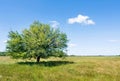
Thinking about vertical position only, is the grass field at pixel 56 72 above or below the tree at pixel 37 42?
below

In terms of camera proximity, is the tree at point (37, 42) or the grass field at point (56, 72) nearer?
the grass field at point (56, 72)

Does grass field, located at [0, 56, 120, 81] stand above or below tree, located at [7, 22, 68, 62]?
below

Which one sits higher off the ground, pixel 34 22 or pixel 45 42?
pixel 34 22

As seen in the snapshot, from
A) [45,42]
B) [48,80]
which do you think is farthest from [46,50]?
[48,80]

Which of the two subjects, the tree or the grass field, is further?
the tree

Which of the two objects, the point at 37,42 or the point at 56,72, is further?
the point at 37,42

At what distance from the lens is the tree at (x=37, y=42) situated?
39.2 m

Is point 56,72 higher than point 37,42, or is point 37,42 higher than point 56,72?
point 37,42

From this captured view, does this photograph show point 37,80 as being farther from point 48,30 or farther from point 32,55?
point 48,30

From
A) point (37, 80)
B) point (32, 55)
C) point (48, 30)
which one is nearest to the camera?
point (37, 80)

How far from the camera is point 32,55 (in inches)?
1547

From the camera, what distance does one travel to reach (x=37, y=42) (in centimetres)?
3941

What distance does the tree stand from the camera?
3925cm

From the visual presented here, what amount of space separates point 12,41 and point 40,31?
18.0ft
